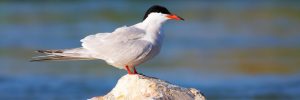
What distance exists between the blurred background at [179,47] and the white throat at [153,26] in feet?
20.2

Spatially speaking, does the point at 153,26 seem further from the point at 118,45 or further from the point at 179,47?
the point at 179,47

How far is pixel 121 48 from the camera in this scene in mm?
7410

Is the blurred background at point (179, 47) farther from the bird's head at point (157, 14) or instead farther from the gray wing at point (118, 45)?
the gray wing at point (118, 45)

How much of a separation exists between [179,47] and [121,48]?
11.5 metres

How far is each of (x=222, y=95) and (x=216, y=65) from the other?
2.71m

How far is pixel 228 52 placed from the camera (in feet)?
60.3

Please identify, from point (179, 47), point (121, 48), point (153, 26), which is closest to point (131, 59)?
point (121, 48)

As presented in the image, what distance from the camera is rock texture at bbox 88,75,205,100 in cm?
668

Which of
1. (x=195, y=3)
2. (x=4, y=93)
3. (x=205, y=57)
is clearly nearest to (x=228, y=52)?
(x=205, y=57)

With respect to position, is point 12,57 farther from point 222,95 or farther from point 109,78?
point 222,95

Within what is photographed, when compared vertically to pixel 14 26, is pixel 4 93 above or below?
below

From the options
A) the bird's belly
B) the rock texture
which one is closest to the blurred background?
the bird's belly

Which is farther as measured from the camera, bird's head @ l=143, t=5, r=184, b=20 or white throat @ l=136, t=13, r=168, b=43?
bird's head @ l=143, t=5, r=184, b=20

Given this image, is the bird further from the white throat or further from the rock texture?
the rock texture
